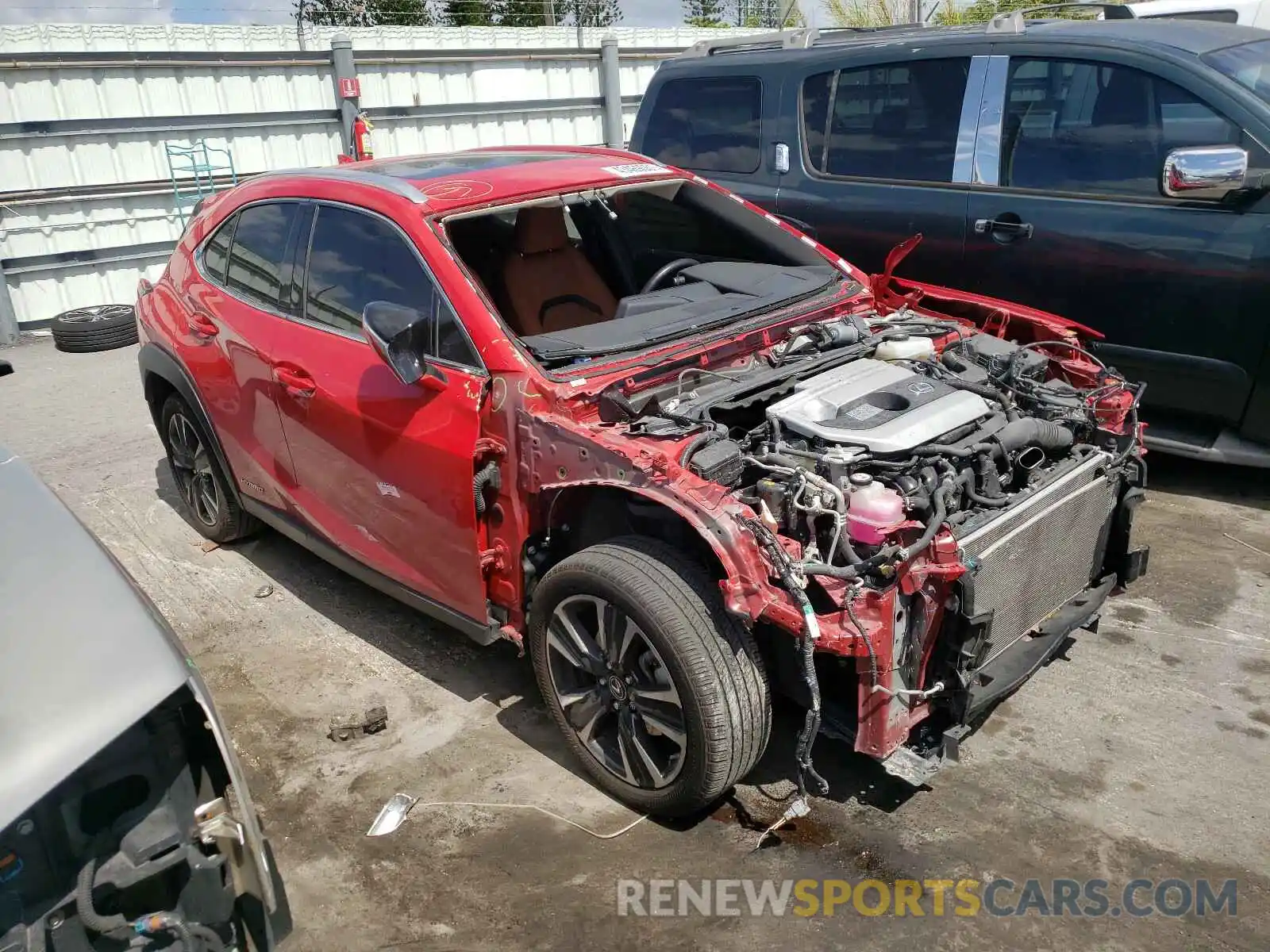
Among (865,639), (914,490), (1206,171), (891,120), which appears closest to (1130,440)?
(914,490)

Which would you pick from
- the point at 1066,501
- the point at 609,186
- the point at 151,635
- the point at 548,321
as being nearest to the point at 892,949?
the point at 1066,501

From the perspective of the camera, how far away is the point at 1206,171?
423 centimetres

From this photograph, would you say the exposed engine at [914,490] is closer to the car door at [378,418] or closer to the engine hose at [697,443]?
the engine hose at [697,443]

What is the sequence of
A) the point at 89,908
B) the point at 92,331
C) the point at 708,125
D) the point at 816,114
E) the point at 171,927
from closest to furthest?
the point at 89,908 → the point at 171,927 → the point at 816,114 → the point at 708,125 → the point at 92,331

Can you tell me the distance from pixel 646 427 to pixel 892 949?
60.1 inches

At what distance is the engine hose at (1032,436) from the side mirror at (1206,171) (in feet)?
5.66

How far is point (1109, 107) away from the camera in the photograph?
4.77m

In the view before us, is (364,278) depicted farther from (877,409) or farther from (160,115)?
(160,115)

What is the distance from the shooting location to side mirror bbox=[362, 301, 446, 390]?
125 inches

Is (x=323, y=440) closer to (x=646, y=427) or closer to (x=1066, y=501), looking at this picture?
(x=646, y=427)

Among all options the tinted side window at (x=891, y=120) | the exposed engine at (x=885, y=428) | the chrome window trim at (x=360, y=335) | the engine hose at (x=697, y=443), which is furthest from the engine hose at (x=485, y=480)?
the tinted side window at (x=891, y=120)

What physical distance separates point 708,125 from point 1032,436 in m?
3.89

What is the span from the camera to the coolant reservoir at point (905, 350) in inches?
142

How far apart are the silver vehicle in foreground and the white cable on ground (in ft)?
3.41
